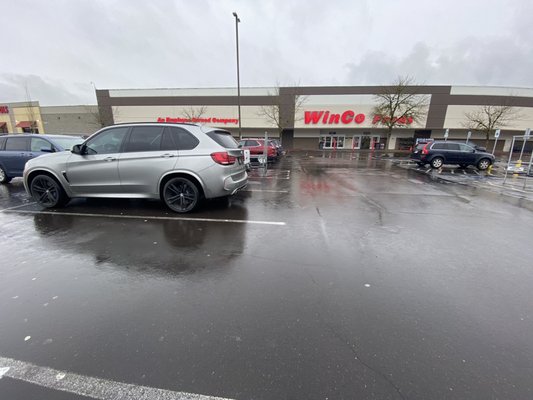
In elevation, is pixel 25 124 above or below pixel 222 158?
above

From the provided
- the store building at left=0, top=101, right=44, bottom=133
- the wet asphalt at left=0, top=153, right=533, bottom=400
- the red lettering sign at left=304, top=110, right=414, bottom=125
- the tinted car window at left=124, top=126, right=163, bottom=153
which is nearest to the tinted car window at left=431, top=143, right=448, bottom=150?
the wet asphalt at left=0, top=153, right=533, bottom=400

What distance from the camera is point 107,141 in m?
5.68

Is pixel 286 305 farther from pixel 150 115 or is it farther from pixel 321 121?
pixel 150 115

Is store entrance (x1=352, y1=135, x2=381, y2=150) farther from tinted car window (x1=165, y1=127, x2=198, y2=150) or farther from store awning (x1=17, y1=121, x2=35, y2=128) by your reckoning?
store awning (x1=17, y1=121, x2=35, y2=128)

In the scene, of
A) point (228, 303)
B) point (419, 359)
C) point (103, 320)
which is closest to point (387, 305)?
point (419, 359)

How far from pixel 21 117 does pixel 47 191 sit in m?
60.7

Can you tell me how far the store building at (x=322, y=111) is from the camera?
3812cm

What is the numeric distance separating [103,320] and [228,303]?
1.24 metres

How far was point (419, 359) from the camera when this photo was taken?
206 cm

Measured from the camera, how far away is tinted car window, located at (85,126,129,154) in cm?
564

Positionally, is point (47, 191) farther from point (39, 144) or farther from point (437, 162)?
point (437, 162)

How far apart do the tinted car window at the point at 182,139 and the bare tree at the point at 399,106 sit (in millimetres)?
37997

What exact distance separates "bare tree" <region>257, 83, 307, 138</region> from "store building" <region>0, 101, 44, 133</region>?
42944 mm

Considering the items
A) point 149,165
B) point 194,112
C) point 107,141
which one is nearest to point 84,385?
point 149,165
